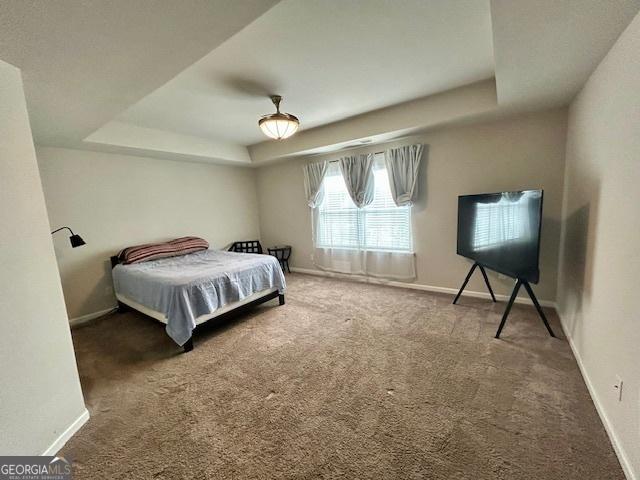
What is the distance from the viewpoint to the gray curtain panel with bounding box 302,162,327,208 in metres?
4.55

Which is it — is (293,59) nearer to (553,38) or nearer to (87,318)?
(553,38)

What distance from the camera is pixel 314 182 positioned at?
4660 millimetres

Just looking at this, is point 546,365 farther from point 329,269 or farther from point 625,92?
point 329,269

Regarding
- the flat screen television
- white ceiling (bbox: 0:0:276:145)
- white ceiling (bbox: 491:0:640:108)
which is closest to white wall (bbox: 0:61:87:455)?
white ceiling (bbox: 0:0:276:145)

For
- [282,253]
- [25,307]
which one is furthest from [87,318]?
[282,253]

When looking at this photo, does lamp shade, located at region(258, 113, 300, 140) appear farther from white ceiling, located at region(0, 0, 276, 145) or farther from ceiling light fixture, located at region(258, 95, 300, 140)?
white ceiling, located at region(0, 0, 276, 145)

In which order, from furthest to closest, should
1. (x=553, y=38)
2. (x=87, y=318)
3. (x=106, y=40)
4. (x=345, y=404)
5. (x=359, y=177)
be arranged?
(x=359, y=177), (x=87, y=318), (x=345, y=404), (x=553, y=38), (x=106, y=40)

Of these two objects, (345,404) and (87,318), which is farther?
(87,318)

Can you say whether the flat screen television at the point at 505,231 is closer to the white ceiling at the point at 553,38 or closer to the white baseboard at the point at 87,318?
the white ceiling at the point at 553,38

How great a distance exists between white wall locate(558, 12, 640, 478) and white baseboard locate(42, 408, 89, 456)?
9.76 feet

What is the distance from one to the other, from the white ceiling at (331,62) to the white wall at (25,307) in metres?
1.32

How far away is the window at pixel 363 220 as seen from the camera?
13.1ft

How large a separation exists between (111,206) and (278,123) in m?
2.86

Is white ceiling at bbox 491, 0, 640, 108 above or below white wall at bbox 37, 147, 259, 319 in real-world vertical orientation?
above
